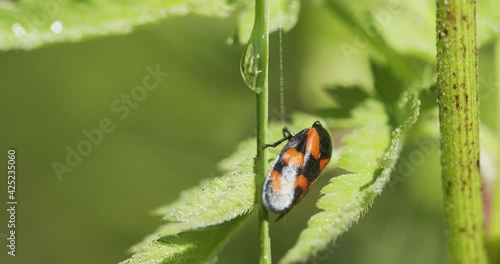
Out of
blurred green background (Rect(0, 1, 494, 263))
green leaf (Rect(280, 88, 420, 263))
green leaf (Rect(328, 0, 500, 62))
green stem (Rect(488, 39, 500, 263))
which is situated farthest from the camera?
blurred green background (Rect(0, 1, 494, 263))

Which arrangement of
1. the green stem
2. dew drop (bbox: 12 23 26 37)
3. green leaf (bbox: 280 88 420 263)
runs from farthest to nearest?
the green stem → dew drop (bbox: 12 23 26 37) → green leaf (bbox: 280 88 420 263)

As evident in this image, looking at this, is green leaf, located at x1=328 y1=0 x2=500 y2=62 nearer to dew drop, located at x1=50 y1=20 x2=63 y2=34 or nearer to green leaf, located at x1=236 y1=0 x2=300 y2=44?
green leaf, located at x1=236 y1=0 x2=300 y2=44

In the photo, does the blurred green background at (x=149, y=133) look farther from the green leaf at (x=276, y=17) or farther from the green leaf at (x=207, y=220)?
the green leaf at (x=207, y=220)

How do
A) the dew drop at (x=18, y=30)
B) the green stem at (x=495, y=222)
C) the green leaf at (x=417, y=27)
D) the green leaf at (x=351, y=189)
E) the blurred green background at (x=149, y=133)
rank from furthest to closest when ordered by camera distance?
the blurred green background at (x=149, y=133)
the green leaf at (x=417, y=27)
the green stem at (x=495, y=222)
the dew drop at (x=18, y=30)
the green leaf at (x=351, y=189)

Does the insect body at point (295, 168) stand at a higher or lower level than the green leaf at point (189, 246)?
higher

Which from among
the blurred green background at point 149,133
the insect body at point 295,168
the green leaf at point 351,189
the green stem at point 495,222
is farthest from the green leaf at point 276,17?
the blurred green background at point 149,133

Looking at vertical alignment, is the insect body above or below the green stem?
above

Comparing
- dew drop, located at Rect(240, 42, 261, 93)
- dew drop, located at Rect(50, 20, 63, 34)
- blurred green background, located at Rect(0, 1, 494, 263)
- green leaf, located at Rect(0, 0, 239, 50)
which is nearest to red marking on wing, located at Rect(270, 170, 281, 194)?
dew drop, located at Rect(240, 42, 261, 93)

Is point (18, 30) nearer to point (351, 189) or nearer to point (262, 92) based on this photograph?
point (262, 92)
